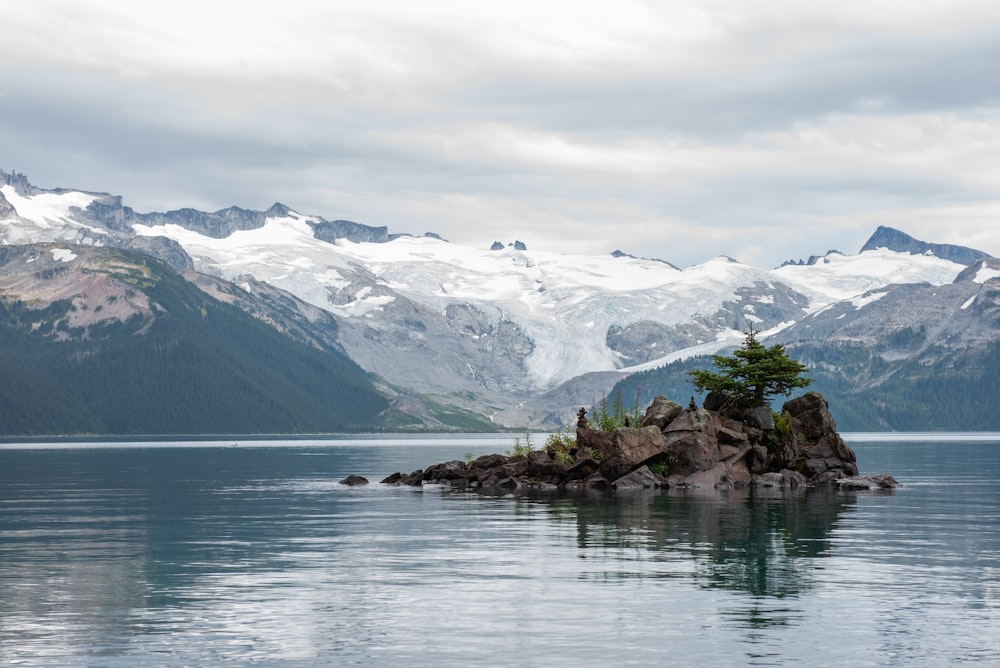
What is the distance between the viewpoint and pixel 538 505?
326ft

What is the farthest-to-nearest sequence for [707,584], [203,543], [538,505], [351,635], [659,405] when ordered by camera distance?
[659,405]
[538,505]
[203,543]
[707,584]
[351,635]

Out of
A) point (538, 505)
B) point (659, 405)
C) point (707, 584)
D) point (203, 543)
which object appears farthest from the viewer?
point (659, 405)

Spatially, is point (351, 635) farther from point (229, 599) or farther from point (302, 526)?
point (302, 526)

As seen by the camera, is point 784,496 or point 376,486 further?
point 376,486

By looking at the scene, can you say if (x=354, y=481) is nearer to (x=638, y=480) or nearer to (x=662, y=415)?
(x=638, y=480)

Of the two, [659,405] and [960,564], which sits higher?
[659,405]

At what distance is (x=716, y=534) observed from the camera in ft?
238

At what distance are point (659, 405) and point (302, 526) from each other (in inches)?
2272

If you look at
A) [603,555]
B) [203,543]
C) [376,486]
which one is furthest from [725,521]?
[376,486]

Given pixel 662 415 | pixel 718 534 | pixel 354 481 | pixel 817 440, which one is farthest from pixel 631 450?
pixel 718 534

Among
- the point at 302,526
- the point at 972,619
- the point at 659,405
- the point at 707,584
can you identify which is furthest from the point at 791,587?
the point at 659,405

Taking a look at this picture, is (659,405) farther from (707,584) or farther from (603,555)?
(707,584)

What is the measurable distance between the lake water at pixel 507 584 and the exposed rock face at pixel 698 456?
2251 cm

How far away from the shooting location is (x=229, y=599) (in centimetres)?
4862
